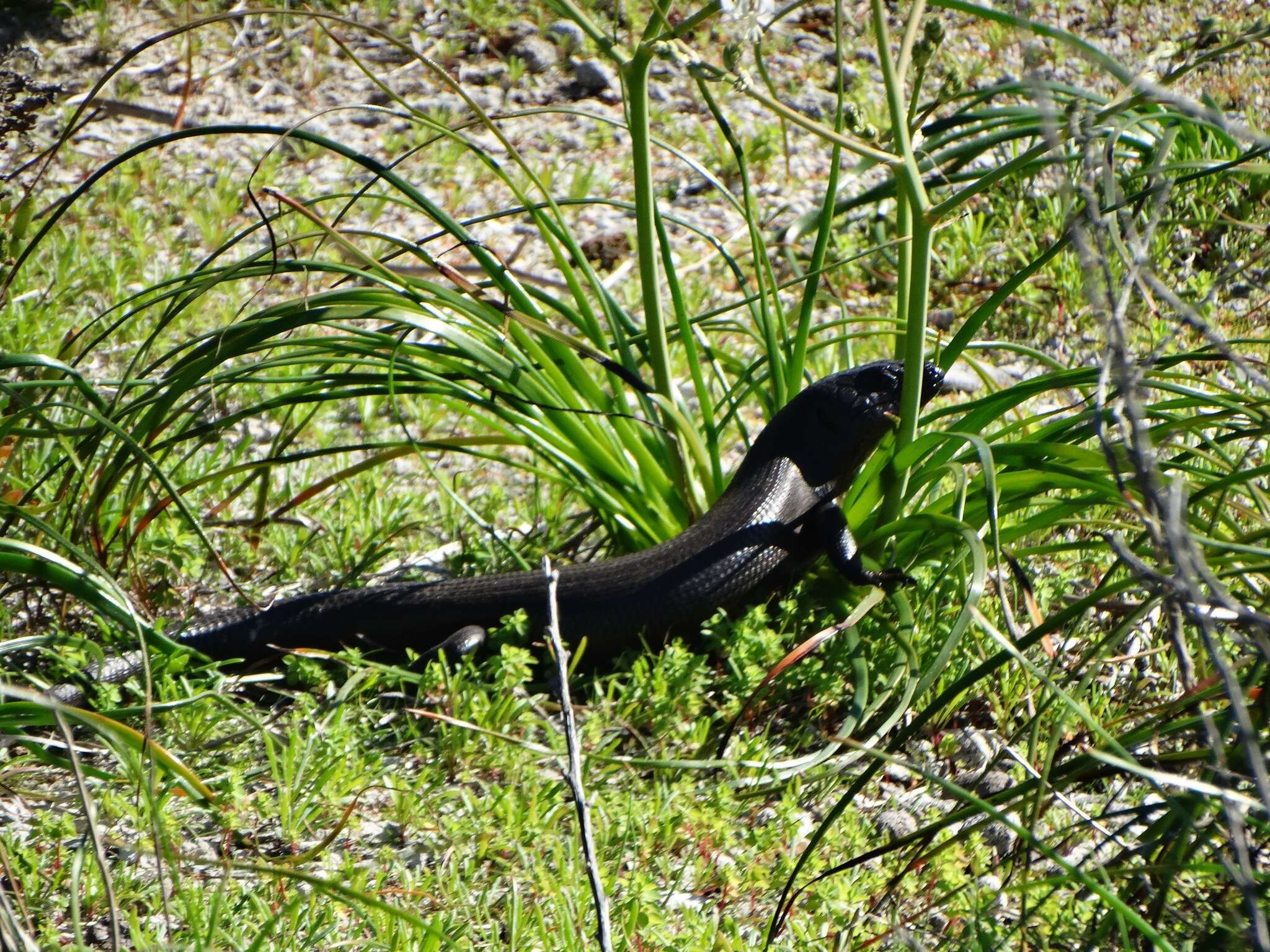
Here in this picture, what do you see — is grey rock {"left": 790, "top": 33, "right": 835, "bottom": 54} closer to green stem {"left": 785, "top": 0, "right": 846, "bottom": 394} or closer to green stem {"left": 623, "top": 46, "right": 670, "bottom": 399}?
green stem {"left": 785, "top": 0, "right": 846, "bottom": 394}

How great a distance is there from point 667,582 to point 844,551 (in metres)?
0.49

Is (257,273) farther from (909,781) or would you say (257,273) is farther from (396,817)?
(909,781)

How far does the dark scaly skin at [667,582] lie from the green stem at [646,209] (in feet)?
1.34

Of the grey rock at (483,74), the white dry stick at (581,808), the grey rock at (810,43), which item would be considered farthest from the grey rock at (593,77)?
the white dry stick at (581,808)

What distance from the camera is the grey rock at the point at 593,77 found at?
22.4 ft

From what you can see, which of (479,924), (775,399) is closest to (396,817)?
(479,924)

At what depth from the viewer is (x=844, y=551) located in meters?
3.43

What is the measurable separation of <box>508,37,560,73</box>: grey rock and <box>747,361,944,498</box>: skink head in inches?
154

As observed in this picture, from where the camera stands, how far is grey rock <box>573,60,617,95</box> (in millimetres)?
6840

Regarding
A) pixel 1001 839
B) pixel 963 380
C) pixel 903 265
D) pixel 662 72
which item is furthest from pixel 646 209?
pixel 662 72

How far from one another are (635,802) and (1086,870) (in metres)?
0.97

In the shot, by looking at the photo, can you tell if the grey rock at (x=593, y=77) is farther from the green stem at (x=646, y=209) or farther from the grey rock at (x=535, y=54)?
the green stem at (x=646, y=209)

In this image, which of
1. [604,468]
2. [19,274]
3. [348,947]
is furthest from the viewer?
[19,274]

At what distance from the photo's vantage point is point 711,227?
5.97 m
